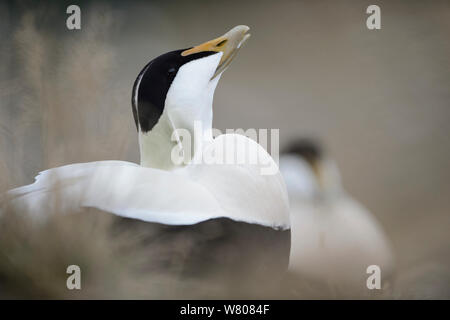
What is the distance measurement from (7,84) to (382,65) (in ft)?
3.02

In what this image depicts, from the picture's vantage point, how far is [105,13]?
49.4 inches

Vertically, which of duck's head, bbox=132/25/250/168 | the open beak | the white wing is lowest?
the white wing

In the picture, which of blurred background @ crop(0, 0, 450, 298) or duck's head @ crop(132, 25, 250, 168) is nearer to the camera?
duck's head @ crop(132, 25, 250, 168)

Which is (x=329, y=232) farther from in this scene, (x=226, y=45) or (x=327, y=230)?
(x=226, y=45)

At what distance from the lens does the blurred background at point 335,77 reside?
1.23 meters

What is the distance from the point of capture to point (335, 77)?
1269 mm

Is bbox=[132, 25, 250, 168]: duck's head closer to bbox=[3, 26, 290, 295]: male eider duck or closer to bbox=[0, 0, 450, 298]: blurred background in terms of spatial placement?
bbox=[3, 26, 290, 295]: male eider duck

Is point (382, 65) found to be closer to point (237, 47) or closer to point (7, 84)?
point (237, 47)

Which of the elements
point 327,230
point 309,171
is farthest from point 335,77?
point 327,230

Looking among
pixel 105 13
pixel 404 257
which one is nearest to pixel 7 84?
pixel 105 13

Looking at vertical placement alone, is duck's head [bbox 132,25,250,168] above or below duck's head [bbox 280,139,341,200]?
above

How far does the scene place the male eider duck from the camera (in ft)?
3.24

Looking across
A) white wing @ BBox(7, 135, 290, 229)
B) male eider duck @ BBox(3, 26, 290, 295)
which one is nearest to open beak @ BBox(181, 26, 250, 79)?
male eider duck @ BBox(3, 26, 290, 295)

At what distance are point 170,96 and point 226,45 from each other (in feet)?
0.63
